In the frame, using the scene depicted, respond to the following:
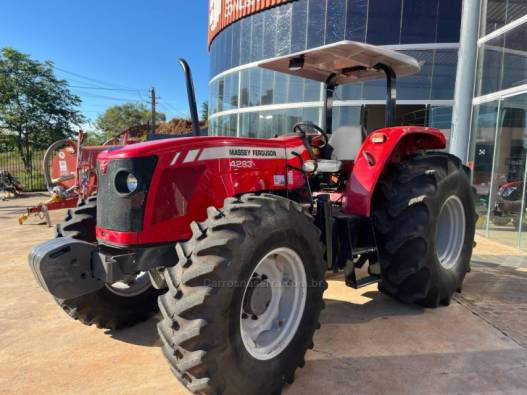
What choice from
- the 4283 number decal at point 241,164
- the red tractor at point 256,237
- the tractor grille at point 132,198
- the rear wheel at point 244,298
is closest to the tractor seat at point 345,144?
the red tractor at point 256,237

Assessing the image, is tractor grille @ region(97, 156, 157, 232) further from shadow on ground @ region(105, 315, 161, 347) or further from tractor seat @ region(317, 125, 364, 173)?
tractor seat @ region(317, 125, 364, 173)

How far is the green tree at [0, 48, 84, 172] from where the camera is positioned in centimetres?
1839

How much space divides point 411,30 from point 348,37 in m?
2.18

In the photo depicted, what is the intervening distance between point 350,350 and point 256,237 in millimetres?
1357

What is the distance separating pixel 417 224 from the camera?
3385 millimetres

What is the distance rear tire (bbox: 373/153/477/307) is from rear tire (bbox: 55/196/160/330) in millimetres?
2078

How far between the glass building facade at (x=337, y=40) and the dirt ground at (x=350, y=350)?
839 centimetres

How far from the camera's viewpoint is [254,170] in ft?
9.71

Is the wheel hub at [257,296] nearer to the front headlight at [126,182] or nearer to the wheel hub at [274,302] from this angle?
the wheel hub at [274,302]

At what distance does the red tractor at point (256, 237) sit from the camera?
2.04m

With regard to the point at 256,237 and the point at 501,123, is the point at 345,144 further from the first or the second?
the point at 501,123

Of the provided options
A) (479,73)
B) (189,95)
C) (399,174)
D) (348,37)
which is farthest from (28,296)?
(348,37)

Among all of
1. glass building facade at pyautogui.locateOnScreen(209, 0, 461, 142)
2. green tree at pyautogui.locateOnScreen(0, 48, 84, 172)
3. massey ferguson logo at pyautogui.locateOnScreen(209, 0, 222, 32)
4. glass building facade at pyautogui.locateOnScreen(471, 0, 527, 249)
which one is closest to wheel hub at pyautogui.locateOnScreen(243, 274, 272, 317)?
glass building facade at pyautogui.locateOnScreen(471, 0, 527, 249)

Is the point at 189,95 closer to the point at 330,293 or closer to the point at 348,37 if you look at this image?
the point at 330,293
